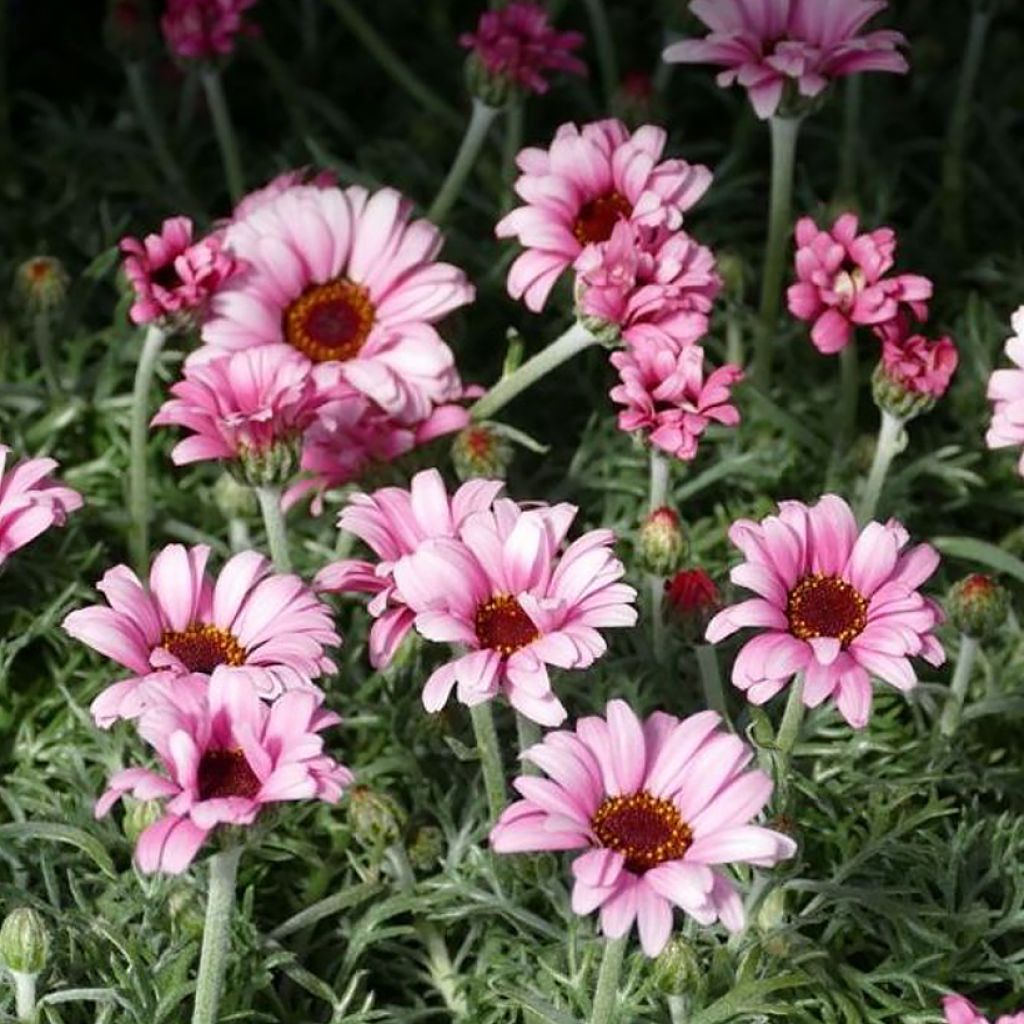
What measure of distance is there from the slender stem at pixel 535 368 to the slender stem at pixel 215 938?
51cm

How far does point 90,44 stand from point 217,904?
1.42 meters

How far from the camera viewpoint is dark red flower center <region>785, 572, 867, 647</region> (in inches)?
57.9

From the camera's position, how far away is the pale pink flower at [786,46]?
71.6 inches

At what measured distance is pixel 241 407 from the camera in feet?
5.42

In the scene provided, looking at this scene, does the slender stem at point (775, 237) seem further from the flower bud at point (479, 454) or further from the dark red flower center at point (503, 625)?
the dark red flower center at point (503, 625)

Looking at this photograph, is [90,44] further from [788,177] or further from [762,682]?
[762,682]

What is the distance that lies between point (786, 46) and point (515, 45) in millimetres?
259

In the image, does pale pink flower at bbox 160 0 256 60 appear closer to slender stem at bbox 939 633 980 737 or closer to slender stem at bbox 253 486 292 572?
slender stem at bbox 253 486 292 572

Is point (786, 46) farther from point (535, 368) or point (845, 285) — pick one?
point (535, 368)

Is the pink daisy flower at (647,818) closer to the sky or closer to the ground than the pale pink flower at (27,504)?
closer to the ground

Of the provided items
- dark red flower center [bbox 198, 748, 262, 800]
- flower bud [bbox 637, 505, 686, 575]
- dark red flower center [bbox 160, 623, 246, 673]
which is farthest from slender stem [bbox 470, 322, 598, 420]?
dark red flower center [bbox 198, 748, 262, 800]

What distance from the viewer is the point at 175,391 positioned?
165cm

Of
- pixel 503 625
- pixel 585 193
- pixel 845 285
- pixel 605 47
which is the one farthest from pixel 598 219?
pixel 605 47

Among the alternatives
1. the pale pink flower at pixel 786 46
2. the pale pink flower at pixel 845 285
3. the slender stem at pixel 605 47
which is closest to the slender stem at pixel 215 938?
the pale pink flower at pixel 845 285
